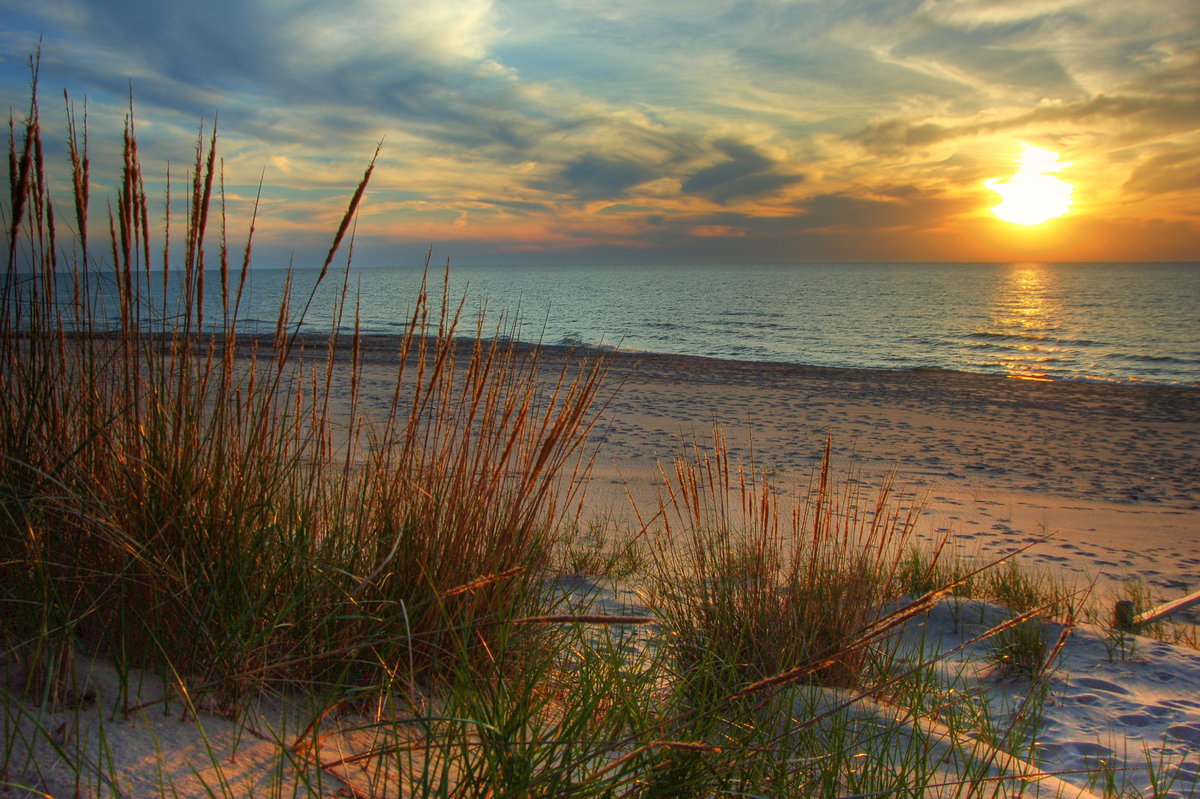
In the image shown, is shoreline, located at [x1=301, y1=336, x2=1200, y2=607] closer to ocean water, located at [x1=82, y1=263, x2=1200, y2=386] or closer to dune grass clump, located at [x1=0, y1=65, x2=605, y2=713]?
dune grass clump, located at [x1=0, y1=65, x2=605, y2=713]

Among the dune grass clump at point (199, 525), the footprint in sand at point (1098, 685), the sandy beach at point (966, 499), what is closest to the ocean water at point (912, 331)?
the sandy beach at point (966, 499)

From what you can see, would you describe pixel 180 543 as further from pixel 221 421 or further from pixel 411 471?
pixel 411 471

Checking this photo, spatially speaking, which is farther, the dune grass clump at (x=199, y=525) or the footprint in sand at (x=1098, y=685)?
the footprint in sand at (x=1098, y=685)

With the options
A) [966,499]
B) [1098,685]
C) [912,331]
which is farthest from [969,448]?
[912,331]

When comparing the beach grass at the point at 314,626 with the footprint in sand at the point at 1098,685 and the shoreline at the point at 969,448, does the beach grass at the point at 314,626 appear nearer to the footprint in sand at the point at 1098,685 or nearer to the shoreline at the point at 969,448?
the footprint in sand at the point at 1098,685

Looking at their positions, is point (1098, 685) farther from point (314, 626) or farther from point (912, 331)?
point (912, 331)

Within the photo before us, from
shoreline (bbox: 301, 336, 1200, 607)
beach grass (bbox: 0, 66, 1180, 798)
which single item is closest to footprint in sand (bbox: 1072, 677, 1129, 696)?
beach grass (bbox: 0, 66, 1180, 798)

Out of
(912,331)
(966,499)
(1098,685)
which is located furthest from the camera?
(912,331)

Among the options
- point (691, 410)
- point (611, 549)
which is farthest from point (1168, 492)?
point (611, 549)

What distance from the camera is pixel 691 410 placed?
11.9m

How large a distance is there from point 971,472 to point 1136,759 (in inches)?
279

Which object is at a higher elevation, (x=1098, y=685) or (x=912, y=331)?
(x=912, y=331)

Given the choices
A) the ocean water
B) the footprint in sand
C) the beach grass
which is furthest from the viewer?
the ocean water

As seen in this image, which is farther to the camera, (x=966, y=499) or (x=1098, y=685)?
(x=966, y=499)
